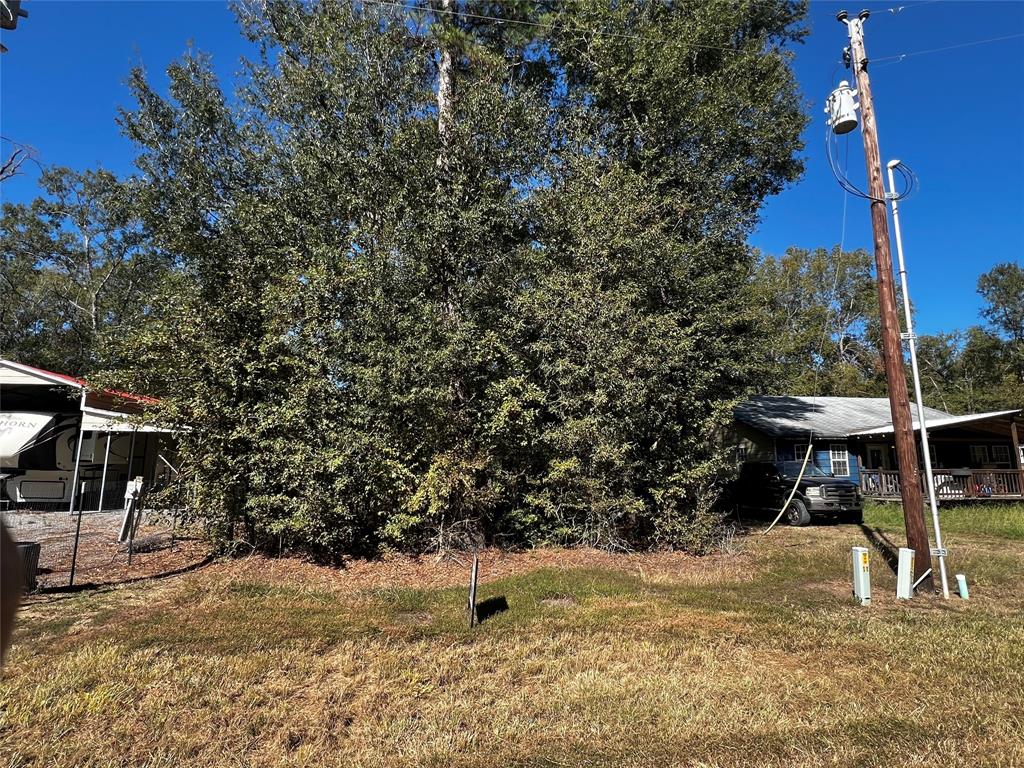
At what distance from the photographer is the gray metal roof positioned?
66.6ft

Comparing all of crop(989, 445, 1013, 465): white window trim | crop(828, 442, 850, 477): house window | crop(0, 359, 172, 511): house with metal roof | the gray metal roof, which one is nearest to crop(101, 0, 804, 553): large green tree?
crop(0, 359, 172, 511): house with metal roof

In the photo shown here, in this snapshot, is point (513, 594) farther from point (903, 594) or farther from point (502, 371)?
point (903, 594)

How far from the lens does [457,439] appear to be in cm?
955

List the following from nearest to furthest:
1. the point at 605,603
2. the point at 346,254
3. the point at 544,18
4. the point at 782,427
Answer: the point at 605,603
the point at 346,254
the point at 544,18
the point at 782,427

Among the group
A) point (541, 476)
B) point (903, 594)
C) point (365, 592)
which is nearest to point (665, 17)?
point (541, 476)

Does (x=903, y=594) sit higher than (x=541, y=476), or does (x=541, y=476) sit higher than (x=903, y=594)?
(x=541, y=476)

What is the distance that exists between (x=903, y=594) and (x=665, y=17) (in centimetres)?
1374

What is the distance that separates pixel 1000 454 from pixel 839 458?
662 cm

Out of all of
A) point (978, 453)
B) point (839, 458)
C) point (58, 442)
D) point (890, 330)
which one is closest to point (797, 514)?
point (839, 458)

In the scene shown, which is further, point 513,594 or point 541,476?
point 541,476

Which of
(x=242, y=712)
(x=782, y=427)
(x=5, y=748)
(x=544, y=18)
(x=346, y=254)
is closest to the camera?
(x=5, y=748)

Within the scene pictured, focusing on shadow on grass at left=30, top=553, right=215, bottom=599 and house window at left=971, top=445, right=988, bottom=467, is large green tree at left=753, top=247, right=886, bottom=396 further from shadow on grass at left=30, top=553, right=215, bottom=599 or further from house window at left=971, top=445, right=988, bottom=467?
shadow on grass at left=30, top=553, right=215, bottom=599

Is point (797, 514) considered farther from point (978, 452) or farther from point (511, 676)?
point (511, 676)

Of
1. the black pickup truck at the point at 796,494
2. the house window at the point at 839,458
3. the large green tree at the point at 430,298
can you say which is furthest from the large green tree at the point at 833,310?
the large green tree at the point at 430,298
